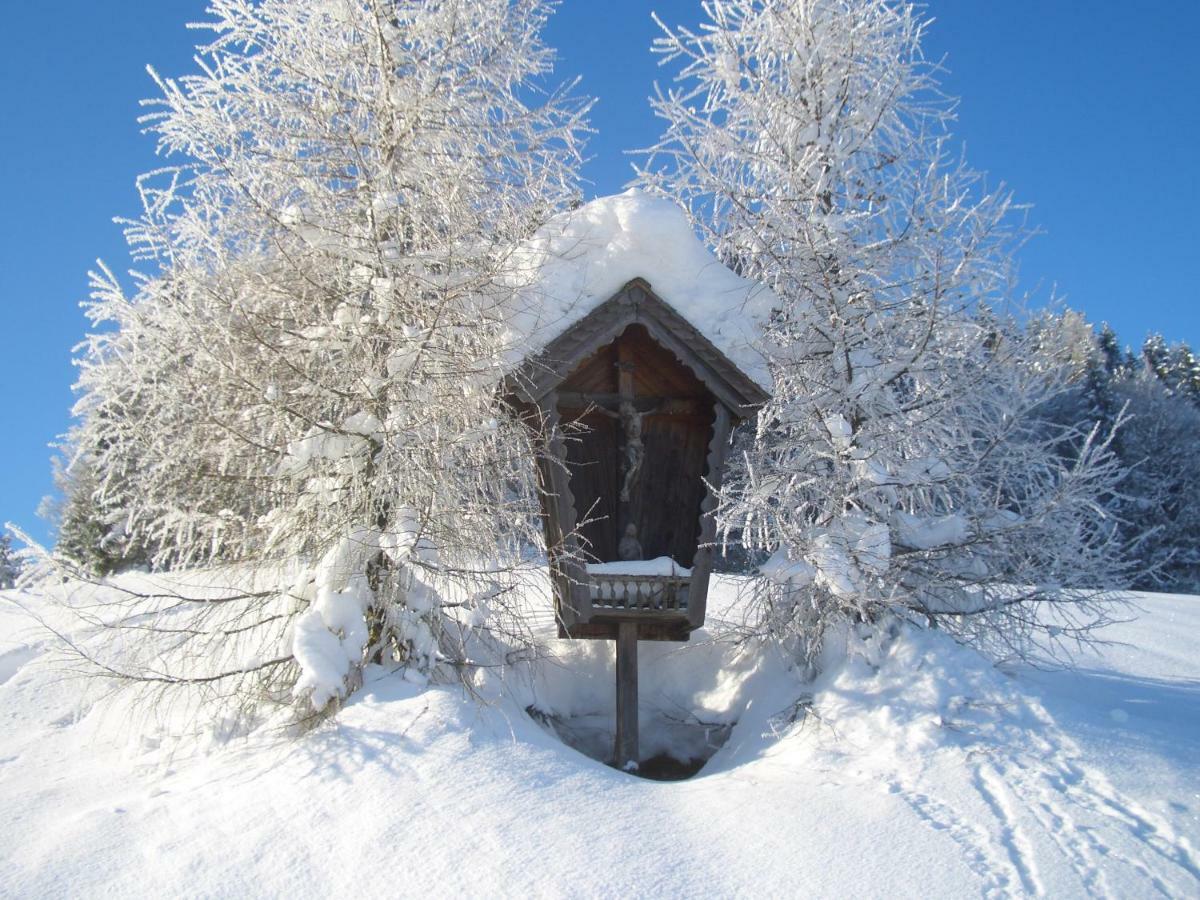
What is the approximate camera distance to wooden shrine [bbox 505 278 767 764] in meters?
5.95

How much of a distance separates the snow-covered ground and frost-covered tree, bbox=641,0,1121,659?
2.33 ft

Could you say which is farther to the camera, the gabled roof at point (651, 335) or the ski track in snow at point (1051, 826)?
the gabled roof at point (651, 335)

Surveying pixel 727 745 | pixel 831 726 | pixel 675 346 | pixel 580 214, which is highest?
pixel 580 214

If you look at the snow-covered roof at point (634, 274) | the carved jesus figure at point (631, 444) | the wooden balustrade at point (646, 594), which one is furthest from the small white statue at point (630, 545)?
the snow-covered roof at point (634, 274)

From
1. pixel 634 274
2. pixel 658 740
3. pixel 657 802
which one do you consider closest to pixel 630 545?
pixel 658 740

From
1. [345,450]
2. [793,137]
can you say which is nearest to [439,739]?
[345,450]

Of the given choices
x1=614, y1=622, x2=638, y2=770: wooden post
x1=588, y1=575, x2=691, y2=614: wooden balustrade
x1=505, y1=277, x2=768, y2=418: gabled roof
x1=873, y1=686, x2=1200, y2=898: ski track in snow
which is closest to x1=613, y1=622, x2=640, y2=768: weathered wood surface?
x1=614, y1=622, x2=638, y2=770: wooden post

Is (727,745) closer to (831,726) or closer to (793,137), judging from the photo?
(831,726)

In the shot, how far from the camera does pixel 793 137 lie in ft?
21.6

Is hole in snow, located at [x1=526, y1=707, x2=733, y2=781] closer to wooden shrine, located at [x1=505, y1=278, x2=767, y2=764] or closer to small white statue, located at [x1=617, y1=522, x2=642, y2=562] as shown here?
wooden shrine, located at [x1=505, y1=278, x2=767, y2=764]

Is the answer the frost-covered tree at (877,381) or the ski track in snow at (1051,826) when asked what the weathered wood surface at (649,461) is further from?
the ski track in snow at (1051,826)

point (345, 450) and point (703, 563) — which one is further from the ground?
point (345, 450)

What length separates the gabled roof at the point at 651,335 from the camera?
5.77m

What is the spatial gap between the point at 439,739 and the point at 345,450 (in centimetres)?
200
